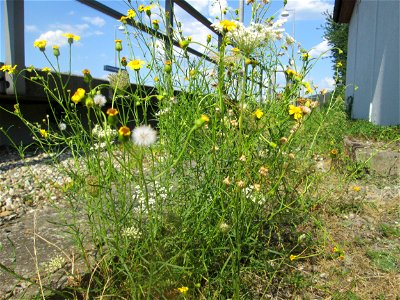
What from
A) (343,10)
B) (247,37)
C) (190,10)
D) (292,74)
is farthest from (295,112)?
(343,10)

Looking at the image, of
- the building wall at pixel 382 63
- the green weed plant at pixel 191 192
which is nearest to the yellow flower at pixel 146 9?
the green weed plant at pixel 191 192

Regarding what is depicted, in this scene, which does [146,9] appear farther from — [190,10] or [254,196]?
[190,10]

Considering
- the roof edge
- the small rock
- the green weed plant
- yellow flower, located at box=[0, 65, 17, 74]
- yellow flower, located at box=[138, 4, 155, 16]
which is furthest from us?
the roof edge

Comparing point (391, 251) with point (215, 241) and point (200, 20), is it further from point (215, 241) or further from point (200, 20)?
point (200, 20)

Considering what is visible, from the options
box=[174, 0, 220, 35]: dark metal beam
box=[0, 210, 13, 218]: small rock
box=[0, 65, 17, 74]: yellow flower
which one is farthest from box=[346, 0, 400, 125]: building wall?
box=[0, 65, 17, 74]: yellow flower

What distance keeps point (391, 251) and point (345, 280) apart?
43 centimetres

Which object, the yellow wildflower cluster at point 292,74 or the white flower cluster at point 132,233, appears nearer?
the white flower cluster at point 132,233

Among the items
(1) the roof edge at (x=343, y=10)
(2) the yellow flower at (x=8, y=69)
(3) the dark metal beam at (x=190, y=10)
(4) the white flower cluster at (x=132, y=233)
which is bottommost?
(4) the white flower cluster at (x=132, y=233)

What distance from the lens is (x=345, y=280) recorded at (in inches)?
70.9

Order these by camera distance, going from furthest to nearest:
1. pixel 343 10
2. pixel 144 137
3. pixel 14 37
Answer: pixel 343 10 < pixel 14 37 < pixel 144 137

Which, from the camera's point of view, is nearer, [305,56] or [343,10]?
[305,56]

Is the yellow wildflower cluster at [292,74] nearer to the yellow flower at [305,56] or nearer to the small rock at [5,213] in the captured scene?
the yellow flower at [305,56]

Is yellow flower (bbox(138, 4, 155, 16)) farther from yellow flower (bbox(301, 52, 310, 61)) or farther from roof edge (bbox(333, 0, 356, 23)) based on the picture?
roof edge (bbox(333, 0, 356, 23))

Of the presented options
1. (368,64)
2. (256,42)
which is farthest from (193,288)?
(368,64)
